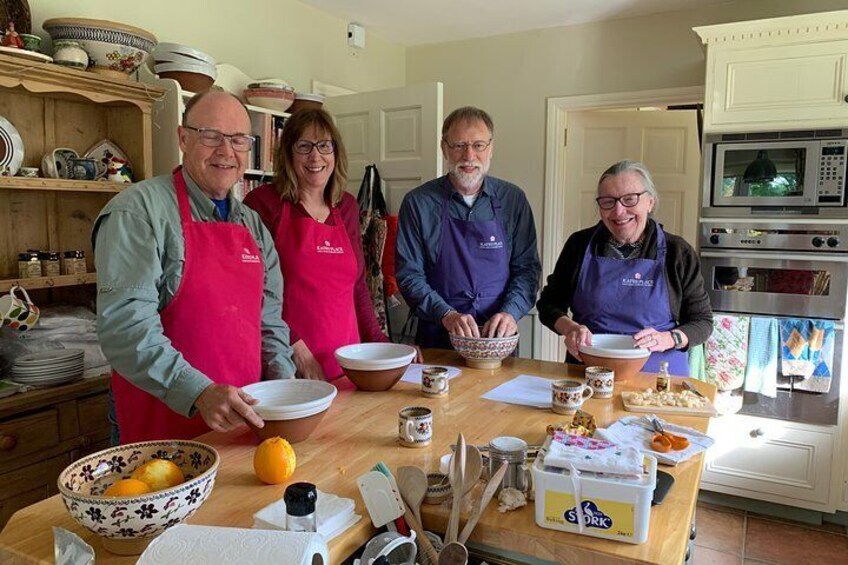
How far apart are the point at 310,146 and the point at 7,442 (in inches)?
56.9

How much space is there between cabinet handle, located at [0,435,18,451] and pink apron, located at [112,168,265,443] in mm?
936

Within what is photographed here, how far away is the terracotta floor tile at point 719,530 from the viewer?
2760 mm

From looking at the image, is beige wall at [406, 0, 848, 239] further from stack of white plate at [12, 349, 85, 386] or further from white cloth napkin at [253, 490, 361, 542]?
white cloth napkin at [253, 490, 361, 542]

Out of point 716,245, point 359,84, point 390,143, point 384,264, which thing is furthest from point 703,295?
point 359,84

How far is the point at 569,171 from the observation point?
427 centimetres

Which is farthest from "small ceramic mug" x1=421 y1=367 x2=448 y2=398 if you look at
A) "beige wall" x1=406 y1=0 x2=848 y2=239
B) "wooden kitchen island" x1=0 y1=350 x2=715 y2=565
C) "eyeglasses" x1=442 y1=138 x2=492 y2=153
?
"beige wall" x1=406 y1=0 x2=848 y2=239

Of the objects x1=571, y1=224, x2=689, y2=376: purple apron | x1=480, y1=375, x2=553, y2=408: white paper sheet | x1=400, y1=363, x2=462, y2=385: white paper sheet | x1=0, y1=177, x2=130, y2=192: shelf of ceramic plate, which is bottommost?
x1=480, y1=375, x2=553, y2=408: white paper sheet

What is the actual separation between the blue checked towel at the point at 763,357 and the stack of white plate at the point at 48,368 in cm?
292

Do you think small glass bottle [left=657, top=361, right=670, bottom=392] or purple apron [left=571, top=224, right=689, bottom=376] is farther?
purple apron [left=571, top=224, right=689, bottom=376]

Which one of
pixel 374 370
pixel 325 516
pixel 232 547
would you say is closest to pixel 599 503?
pixel 325 516

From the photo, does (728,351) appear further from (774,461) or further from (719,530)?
(719,530)

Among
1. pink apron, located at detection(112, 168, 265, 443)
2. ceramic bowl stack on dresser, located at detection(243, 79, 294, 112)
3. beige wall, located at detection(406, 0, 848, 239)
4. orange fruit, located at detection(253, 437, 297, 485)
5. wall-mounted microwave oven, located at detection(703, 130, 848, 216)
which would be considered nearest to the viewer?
orange fruit, located at detection(253, 437, 297, 485)

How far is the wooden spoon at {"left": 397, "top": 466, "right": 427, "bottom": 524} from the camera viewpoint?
0.98m

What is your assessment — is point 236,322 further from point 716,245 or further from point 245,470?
point 716,245
